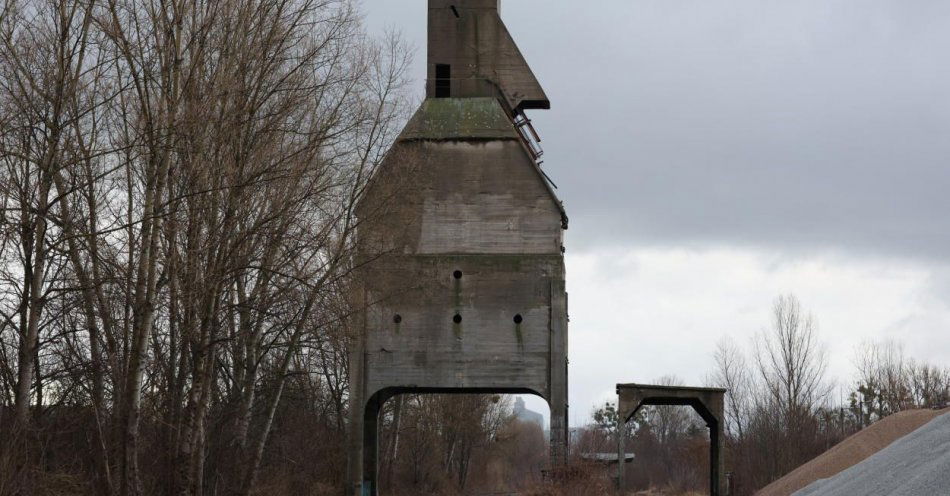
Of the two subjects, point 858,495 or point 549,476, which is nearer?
point 858,495

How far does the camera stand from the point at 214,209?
20422 millimetres

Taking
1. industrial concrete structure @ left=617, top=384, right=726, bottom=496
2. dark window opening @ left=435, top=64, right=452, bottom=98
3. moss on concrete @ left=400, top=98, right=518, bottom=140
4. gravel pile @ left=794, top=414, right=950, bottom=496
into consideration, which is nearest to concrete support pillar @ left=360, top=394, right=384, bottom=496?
industrial concrete structure @ left=617, top=384, right=726, bottom=496

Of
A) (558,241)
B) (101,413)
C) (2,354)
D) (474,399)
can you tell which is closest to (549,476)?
(558,241)

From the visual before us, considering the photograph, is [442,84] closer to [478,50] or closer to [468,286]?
[478,50]

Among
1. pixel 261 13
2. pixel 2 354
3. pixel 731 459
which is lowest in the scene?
pixel 731 459

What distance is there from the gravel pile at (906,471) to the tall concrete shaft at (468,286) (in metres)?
11.5

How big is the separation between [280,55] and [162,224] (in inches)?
231

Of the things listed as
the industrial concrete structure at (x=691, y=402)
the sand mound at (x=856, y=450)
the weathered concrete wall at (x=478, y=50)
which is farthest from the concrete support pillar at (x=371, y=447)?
the sand mound at (x=856, y=450)

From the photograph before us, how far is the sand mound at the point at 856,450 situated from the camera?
28312 millimetres

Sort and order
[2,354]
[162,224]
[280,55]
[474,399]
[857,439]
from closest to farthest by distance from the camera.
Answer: [162,224] → [2,354] → [280,55] → [857,439] → [474,399]

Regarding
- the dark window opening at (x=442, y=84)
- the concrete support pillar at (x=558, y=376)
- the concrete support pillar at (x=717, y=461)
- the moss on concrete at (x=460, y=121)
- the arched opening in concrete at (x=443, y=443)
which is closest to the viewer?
the concrete support pillar at (x=558, y=376)

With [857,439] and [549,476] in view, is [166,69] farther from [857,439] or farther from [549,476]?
[857,439]

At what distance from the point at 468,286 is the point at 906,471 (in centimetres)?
1709

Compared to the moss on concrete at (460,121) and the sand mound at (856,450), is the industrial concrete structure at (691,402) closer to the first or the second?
the sand mound at (856,450)
